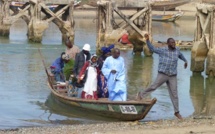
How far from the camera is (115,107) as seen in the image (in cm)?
1328

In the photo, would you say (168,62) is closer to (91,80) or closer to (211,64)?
(91,80)

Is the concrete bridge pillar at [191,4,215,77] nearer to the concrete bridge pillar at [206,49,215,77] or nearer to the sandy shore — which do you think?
the concrete bridge pillar at [206,49,215,77]

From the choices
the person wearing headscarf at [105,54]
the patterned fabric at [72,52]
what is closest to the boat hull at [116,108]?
the person wearing headscarf at [105,54]

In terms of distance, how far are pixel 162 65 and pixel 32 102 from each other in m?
4.76

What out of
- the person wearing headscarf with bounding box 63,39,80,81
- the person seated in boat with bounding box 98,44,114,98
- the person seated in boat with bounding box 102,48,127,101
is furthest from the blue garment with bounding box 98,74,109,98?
the person wearing headscarf with bounding box 63,39,80,81

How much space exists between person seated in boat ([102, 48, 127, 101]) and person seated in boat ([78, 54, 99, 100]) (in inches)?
15.7

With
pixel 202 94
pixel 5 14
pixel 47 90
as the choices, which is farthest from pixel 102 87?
pixel 5 14

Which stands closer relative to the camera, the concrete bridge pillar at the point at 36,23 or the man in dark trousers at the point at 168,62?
the man in dark trousers at the point at 168,62

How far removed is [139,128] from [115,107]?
1.34 m

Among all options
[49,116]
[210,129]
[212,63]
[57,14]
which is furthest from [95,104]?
[57,14]

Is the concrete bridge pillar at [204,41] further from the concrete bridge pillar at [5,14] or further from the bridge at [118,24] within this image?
the concrete bridge pillar at [5,14]

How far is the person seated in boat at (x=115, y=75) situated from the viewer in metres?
13.3

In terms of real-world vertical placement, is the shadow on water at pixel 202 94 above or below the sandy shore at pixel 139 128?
below

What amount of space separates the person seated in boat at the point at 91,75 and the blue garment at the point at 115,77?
405mm
